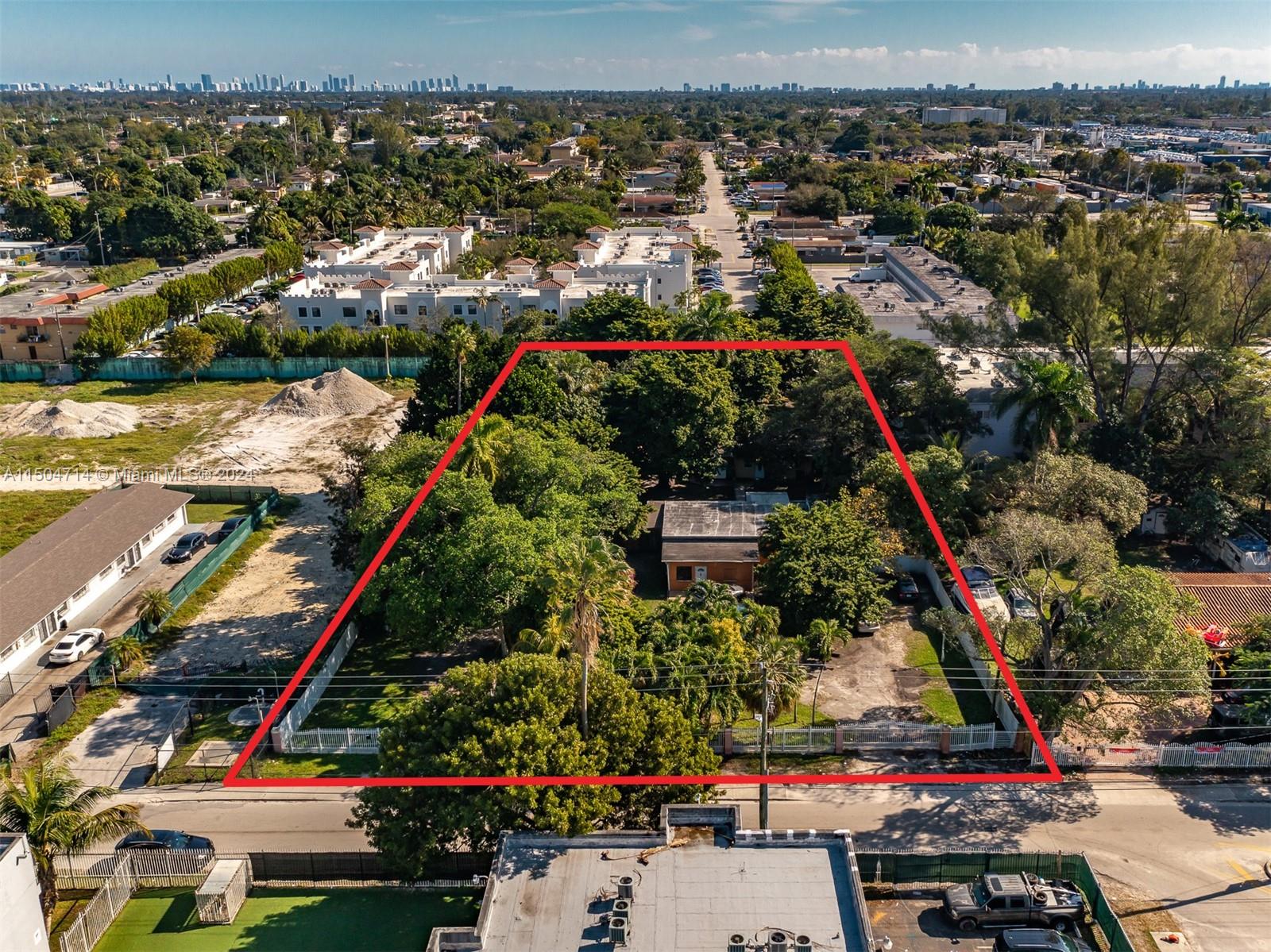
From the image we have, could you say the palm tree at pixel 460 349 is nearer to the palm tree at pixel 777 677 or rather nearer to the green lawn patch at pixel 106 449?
the green lawn patch at pixel 106 449

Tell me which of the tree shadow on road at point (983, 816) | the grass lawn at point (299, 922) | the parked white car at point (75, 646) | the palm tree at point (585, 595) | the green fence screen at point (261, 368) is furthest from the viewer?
the green fence screen at point (261, 368)

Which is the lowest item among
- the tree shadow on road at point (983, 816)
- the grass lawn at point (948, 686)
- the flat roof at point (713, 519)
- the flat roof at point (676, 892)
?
the tree shadow on road at point (983, 816)

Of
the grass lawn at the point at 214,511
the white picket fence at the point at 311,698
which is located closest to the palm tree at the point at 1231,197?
the grass lawn at the point at 214,511

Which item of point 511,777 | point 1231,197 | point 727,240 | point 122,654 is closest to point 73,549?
point 122,654

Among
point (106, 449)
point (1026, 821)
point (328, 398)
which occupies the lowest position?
point (1026, 821)

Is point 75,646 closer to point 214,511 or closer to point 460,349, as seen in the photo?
point 214,511

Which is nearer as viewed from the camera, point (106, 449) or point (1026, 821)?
point (1026, 821)

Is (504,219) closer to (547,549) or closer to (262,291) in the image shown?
(262,291)
